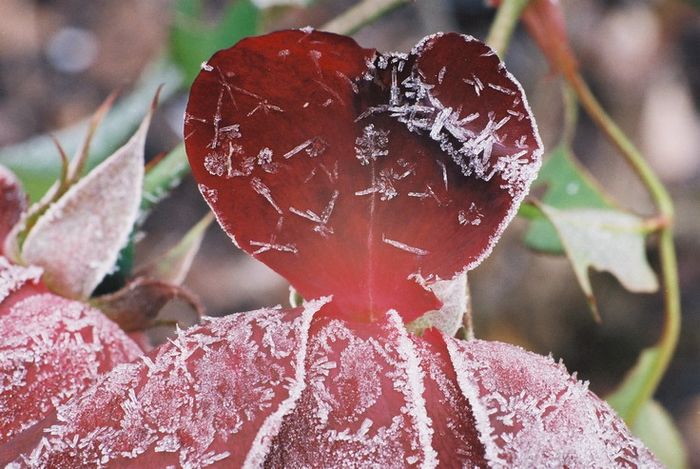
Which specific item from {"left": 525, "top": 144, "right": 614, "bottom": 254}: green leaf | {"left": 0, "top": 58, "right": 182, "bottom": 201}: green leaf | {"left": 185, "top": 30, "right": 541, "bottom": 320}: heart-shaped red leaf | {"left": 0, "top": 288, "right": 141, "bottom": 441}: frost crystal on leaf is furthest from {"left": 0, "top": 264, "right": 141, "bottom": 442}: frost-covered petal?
{"left": 525, "top": 144, "right": 614, "bottom": 254}: green leaf

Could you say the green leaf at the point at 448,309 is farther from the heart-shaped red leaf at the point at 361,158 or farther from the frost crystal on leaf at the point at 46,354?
the frost crystal on leaf at the point at 46,354

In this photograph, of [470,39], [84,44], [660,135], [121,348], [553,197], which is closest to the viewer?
[470,39]

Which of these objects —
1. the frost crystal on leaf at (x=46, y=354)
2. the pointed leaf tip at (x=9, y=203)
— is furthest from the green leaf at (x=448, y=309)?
the pointed leaf tip at (x=9, y=203)

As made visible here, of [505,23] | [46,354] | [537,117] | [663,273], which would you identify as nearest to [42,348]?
[46,354]

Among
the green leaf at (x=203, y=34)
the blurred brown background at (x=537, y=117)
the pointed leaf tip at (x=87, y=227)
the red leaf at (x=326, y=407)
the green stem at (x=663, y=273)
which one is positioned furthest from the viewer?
the blurred brown background at (x=537, y=117)

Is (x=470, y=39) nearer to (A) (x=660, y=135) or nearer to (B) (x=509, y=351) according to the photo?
(B) (x=509, y=351)

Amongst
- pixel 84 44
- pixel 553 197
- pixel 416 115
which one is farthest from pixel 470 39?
pixel 84 44
